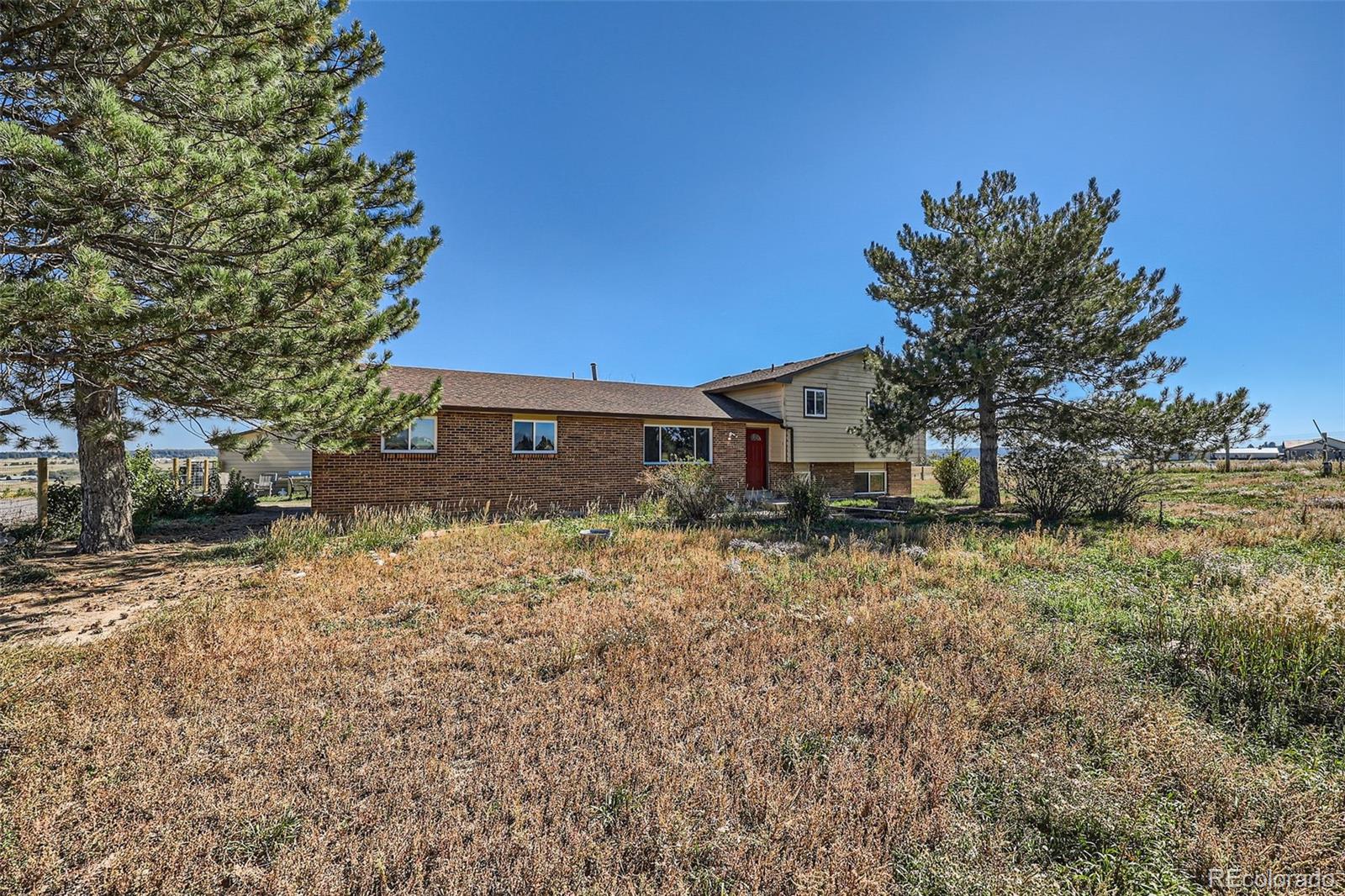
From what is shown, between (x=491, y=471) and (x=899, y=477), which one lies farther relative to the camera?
(x=899, y=477)

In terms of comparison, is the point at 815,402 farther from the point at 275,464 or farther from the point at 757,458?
the point at 275,464

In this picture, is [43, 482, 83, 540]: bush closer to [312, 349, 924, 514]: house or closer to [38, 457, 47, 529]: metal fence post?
[38, 457, 47, 529]: metal fence post

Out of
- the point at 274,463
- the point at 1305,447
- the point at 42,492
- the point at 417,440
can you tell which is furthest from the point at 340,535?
the point at 1305,447

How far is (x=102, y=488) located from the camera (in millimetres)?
9398

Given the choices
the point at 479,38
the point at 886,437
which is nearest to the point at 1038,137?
the point at 886,437

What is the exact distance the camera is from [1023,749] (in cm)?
324

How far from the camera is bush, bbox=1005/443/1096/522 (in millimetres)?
12125

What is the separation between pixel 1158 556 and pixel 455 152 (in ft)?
53.0

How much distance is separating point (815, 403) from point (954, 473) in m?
Answer: 6.83

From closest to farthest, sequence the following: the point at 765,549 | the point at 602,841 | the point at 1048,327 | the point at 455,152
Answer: the point at 602,841
the point at 765,549
the point at 455,152
the point at 1048,327

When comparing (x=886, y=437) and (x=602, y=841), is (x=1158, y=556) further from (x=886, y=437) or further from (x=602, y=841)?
(x=602, y=841)

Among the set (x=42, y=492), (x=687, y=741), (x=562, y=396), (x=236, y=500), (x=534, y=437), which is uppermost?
(x=562, y=396)

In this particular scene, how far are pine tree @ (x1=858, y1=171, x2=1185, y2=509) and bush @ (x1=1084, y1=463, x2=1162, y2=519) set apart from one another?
2176 mm

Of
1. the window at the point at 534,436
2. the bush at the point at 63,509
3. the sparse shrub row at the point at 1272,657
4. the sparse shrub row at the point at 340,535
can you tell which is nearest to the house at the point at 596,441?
the window at the point at 534,436
